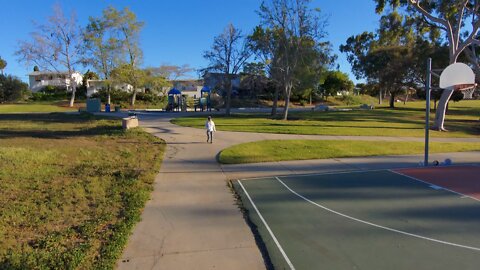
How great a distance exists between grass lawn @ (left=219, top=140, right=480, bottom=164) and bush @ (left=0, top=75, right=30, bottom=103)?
Answer: 192ft

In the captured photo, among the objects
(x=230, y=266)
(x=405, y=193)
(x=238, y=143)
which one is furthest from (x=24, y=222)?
(x=238, y=143)

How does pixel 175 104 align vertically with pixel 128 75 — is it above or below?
below

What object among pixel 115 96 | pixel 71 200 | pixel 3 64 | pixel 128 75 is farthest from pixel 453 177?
pixel 3 64

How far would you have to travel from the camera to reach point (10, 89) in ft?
204

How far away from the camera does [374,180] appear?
1155 cm

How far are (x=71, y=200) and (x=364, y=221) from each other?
21.7ft

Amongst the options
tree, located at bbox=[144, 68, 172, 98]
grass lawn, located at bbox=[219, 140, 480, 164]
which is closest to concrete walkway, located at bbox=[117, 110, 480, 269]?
grass lawn, located at bbox=[219, 140, 480, 164]

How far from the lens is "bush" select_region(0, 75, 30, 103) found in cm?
6159

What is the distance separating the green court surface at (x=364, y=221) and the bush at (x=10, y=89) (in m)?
63.7

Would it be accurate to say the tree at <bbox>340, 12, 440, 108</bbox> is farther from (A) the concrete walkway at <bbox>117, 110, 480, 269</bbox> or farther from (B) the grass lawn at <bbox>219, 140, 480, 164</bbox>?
(A) the concrete walkway at <bbox>117, 110, 480, 269</bbox>

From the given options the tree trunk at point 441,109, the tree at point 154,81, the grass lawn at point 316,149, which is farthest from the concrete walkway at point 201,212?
the tree at point 154,81

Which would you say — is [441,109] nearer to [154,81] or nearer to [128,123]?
[128,123]

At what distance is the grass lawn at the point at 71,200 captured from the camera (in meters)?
6.07

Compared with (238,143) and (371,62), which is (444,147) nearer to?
(238,143)
